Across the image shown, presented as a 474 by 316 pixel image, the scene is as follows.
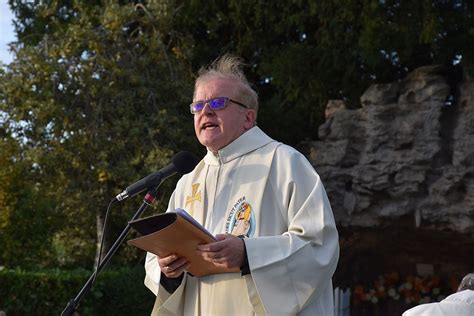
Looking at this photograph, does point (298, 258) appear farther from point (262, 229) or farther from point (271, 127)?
point (271, 127)

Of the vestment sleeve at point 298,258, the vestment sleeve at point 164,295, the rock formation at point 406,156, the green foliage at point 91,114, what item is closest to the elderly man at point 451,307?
the vestment sleeve at point 298,258

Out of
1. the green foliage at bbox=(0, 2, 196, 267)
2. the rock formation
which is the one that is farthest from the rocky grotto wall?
the green foliage at bbox=(0, 2, 196, 267)

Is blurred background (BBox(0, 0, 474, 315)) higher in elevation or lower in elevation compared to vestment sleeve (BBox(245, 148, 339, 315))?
higher

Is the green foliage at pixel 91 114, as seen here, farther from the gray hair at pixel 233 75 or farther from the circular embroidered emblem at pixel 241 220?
the circular embroidered emblem at pixel 241 220

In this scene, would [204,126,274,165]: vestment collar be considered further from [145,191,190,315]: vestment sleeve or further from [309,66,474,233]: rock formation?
[309,66,474,233]: rock formation

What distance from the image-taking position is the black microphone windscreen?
13.9 feet

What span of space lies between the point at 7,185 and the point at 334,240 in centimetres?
918

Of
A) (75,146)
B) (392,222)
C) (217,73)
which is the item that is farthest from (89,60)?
(217,73)

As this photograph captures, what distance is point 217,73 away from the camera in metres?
4.46

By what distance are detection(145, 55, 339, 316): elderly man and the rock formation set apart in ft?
23.2

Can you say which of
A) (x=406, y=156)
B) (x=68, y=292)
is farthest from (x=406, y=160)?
(x=68, y=292)

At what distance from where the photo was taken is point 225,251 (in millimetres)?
3797

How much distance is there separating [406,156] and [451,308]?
26.1 ft

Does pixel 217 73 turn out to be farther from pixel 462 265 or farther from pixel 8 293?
pixel 462 265
